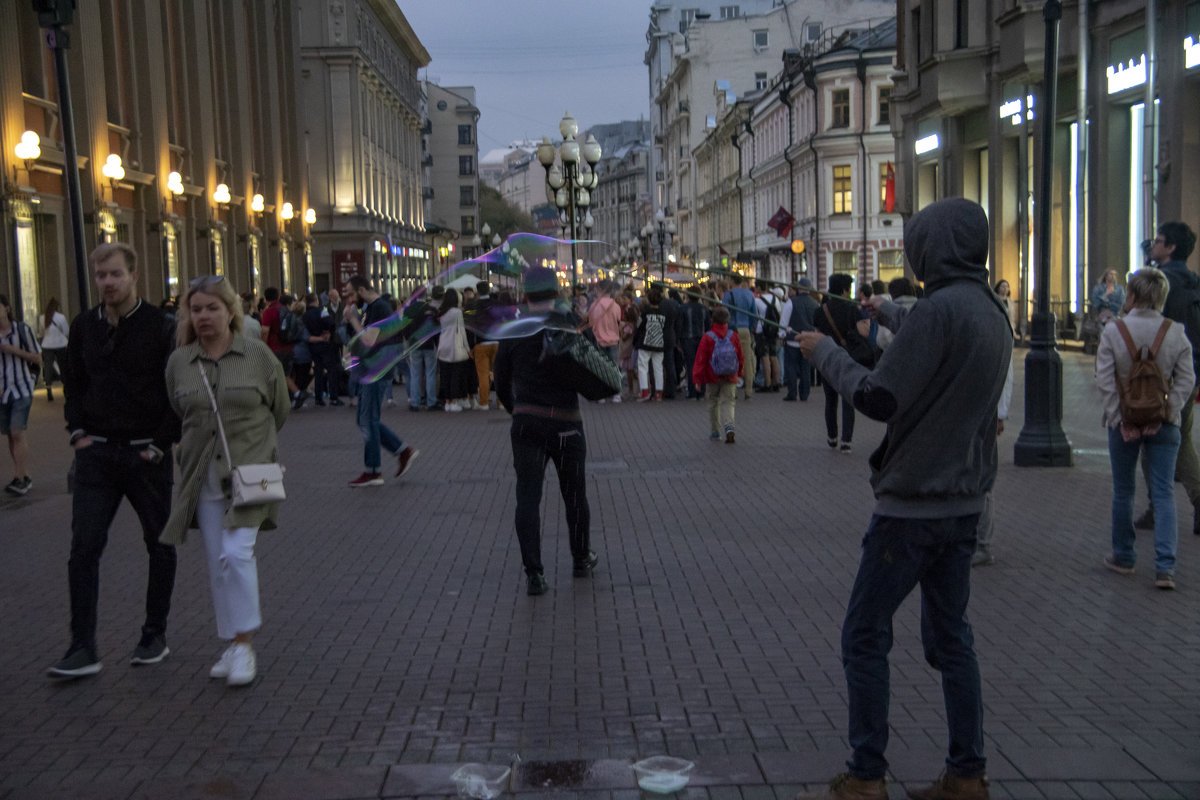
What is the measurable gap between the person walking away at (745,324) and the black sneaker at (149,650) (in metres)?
13.9

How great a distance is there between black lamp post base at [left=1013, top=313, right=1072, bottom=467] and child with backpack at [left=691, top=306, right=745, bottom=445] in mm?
3548

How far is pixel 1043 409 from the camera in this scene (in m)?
12.9

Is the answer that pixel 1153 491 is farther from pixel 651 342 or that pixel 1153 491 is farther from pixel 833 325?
pixel 651 342

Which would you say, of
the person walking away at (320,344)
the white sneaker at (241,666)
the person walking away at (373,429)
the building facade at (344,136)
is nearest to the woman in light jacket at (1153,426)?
the white sneaker at (241,666)

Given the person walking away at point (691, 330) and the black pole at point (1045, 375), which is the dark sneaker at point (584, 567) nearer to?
the black pole at point (1045, 375)

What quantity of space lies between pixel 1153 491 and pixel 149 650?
5.74 meters

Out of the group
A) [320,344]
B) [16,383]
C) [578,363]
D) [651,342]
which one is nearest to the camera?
[578,363]

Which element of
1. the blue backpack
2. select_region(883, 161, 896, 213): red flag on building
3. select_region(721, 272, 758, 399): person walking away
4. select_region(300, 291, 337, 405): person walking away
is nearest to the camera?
the blue backpack

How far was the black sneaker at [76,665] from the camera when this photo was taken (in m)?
6.24

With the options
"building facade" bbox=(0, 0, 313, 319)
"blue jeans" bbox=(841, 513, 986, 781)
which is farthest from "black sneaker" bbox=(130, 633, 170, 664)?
"building facade" bbox=(0, 0, 313, 319)

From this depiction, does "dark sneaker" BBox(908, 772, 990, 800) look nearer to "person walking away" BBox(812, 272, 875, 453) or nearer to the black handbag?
the black handbag

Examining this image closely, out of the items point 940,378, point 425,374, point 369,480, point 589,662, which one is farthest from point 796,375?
point 940,378

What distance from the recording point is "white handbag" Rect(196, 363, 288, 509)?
20.0 ft

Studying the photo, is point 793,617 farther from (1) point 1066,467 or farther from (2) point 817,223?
(2) point 817,223
